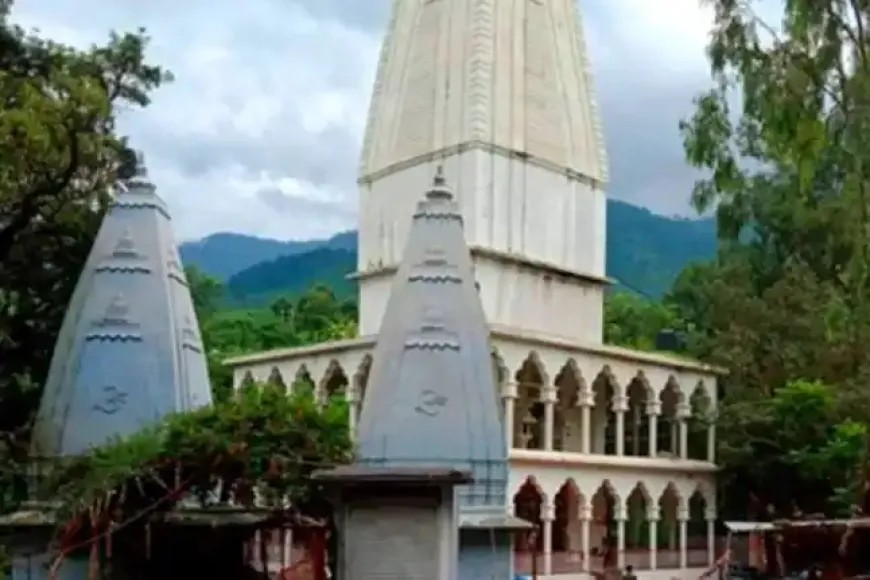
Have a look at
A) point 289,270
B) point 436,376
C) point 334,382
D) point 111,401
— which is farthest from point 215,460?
point 289,270

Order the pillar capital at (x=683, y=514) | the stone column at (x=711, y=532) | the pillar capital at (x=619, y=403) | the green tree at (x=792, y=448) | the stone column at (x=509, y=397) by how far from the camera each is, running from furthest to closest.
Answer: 1. the stone column at (x=711, y=532)
2. the pillar capital at (x=683, y=514)
3. the pillar capital at (x=619, y=403)
4. the green tree at (x=792, y=448)
5. the stone column at (x=509, y=397)

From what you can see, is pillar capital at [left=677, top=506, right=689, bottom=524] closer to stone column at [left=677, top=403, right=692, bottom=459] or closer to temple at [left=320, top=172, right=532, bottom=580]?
stone column at [left=677, top=403, right=692, bottom=459]

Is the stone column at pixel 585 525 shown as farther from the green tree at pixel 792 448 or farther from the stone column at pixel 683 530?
the green tree at pixel 792 448

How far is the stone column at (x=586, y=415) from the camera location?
28766 mm

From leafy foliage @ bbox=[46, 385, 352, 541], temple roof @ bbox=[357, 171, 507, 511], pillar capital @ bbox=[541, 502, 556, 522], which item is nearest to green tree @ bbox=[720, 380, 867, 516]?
pillar capital @ bbox=[541, 502, 556, 522]

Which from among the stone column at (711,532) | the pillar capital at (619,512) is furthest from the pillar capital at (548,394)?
the stone column at (711,532)

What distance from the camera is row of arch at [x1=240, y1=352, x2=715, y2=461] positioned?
1101 inches

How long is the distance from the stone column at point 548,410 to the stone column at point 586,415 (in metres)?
0.62

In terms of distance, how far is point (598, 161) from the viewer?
3128 centimetres

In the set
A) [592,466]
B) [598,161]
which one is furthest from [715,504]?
[598,161]

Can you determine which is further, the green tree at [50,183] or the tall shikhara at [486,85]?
the tall shikhara at [486,85]

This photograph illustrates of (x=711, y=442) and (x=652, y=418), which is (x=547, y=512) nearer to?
(x=652, y=418)

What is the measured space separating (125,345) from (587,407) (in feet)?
60.2

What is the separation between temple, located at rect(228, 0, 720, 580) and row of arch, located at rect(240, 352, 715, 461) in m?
0.05
